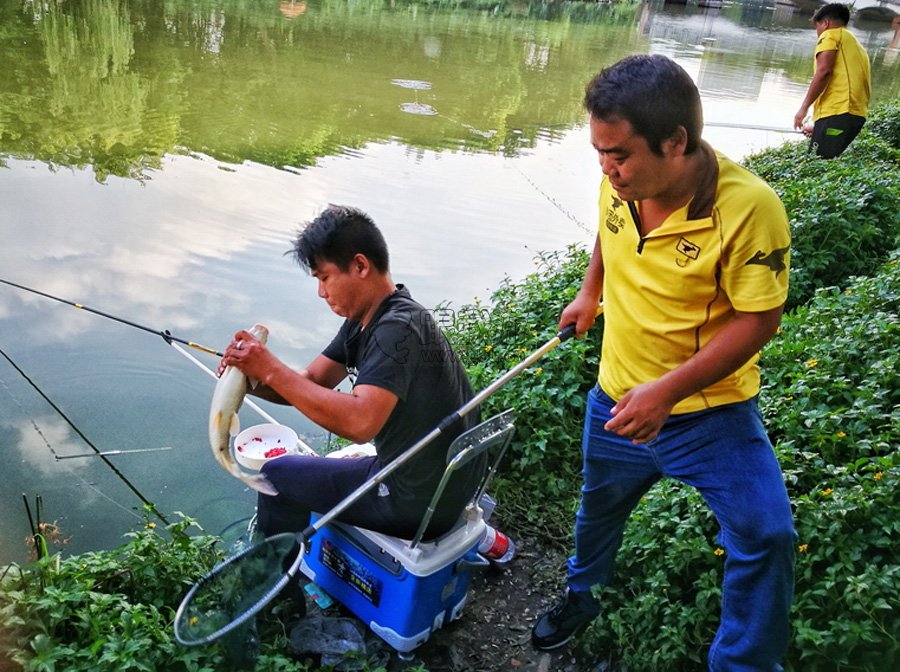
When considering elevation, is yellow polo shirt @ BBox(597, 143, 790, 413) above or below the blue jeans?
above

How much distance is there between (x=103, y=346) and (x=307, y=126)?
20.5 ft

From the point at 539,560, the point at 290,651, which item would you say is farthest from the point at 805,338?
the point at 290,651

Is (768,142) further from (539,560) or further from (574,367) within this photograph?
(539,560)

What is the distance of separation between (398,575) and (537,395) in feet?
5.33

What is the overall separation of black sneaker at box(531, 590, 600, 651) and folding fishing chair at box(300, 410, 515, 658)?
338 millimetres

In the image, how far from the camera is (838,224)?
222 inches

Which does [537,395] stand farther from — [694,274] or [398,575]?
[694,274]

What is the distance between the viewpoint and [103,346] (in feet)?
17.2

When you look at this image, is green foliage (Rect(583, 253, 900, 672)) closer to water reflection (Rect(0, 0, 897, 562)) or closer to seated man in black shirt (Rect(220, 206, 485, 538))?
seated man in black shirt (Rect(220, 206, 485, 538))

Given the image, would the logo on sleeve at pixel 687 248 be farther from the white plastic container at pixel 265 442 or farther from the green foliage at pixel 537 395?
the white plastic container at pixel 265 442

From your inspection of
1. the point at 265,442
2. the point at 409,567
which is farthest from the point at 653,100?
the point at 265,442

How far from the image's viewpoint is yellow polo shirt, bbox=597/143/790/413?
80.8 inches

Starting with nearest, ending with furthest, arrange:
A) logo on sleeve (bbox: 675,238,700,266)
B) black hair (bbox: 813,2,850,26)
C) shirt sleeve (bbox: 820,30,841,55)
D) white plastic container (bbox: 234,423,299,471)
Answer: logo on sleeve (bbox: 675,238,700,266), white plastic container (bbox: 234,423,299,471), black hair (bbox: 813,2,850,26), shirt sleeve (bbox: 820,30,841,55)

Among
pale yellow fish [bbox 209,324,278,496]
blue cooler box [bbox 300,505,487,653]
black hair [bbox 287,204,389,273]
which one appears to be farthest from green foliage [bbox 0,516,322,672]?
black hair [bbox 287,204,389,273]
